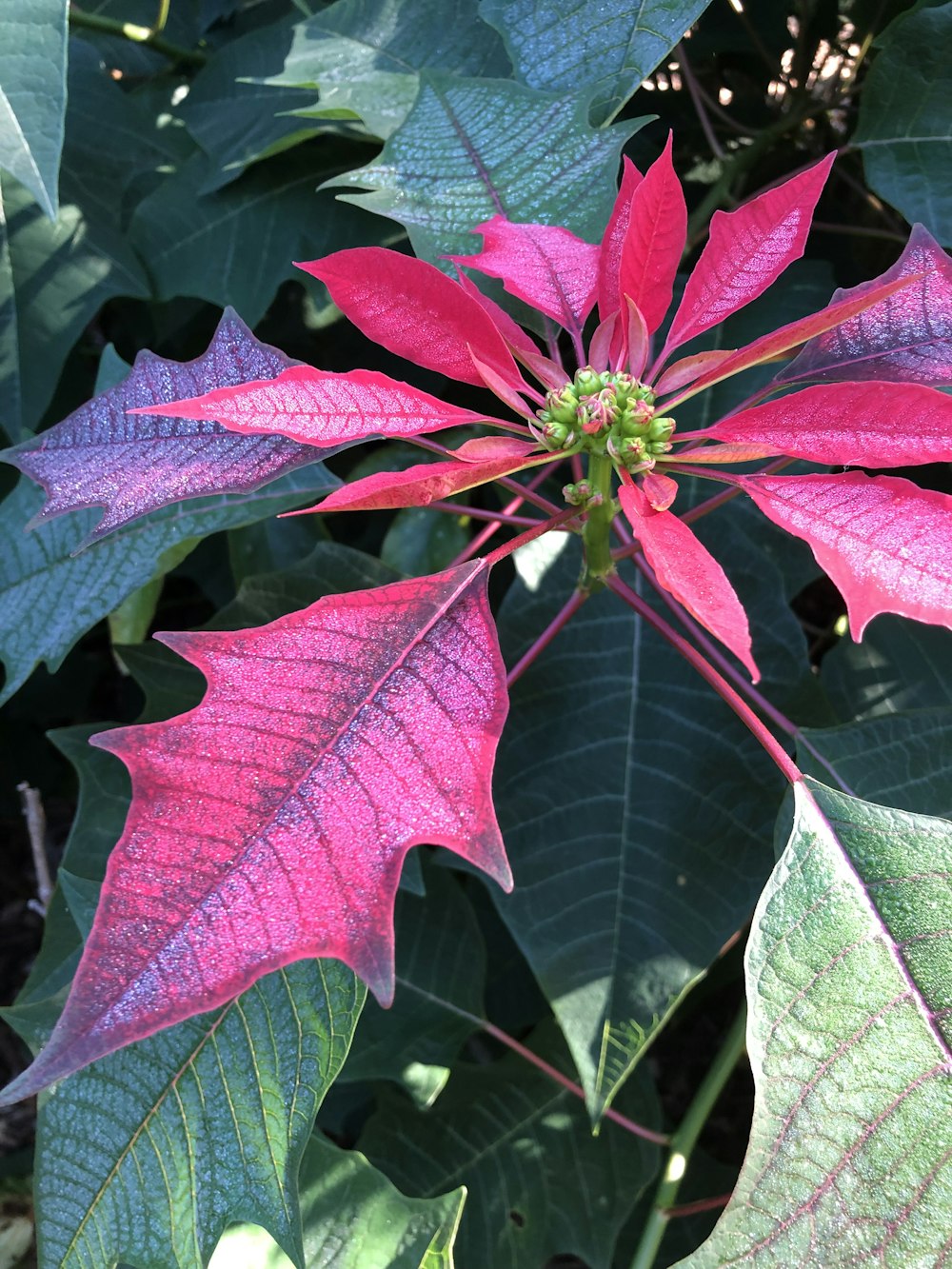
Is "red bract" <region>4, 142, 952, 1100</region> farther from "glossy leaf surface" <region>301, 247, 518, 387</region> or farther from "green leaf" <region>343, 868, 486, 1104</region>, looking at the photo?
"green leaf" <region>343, 868, 486, 1104</region>

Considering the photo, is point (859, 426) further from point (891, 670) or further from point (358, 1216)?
point (358, 1216)

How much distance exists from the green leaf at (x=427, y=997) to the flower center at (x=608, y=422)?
517 mm

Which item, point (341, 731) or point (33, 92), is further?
point (33, 92)

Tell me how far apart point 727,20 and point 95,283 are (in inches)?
29.0

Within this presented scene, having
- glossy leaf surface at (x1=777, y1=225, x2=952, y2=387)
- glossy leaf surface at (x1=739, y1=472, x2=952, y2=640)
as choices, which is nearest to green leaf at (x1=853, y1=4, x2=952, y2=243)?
glossy leaf surface at (x1=777, y1=225, x2=952, y2=387)

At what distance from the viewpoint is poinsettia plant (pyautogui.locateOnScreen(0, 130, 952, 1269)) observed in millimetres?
411

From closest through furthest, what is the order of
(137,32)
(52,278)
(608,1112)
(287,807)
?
(287,807) < (608,1112) < (52,278) < (137,32)

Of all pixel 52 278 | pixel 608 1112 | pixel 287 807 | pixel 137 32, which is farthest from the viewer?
pixel 137 32

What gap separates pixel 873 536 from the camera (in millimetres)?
464

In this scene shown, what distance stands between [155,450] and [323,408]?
0.16 metres

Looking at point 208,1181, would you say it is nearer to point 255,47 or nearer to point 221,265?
point 221,265

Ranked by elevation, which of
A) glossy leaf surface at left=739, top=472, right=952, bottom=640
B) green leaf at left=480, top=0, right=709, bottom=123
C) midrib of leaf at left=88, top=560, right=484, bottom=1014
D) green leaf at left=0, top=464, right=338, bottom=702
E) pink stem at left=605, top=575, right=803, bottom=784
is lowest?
pink stem at left=605, top=575, right=803, bottom=784

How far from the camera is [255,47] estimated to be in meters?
1.08

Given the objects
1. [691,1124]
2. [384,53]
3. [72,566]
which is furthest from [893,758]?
[384,53]
